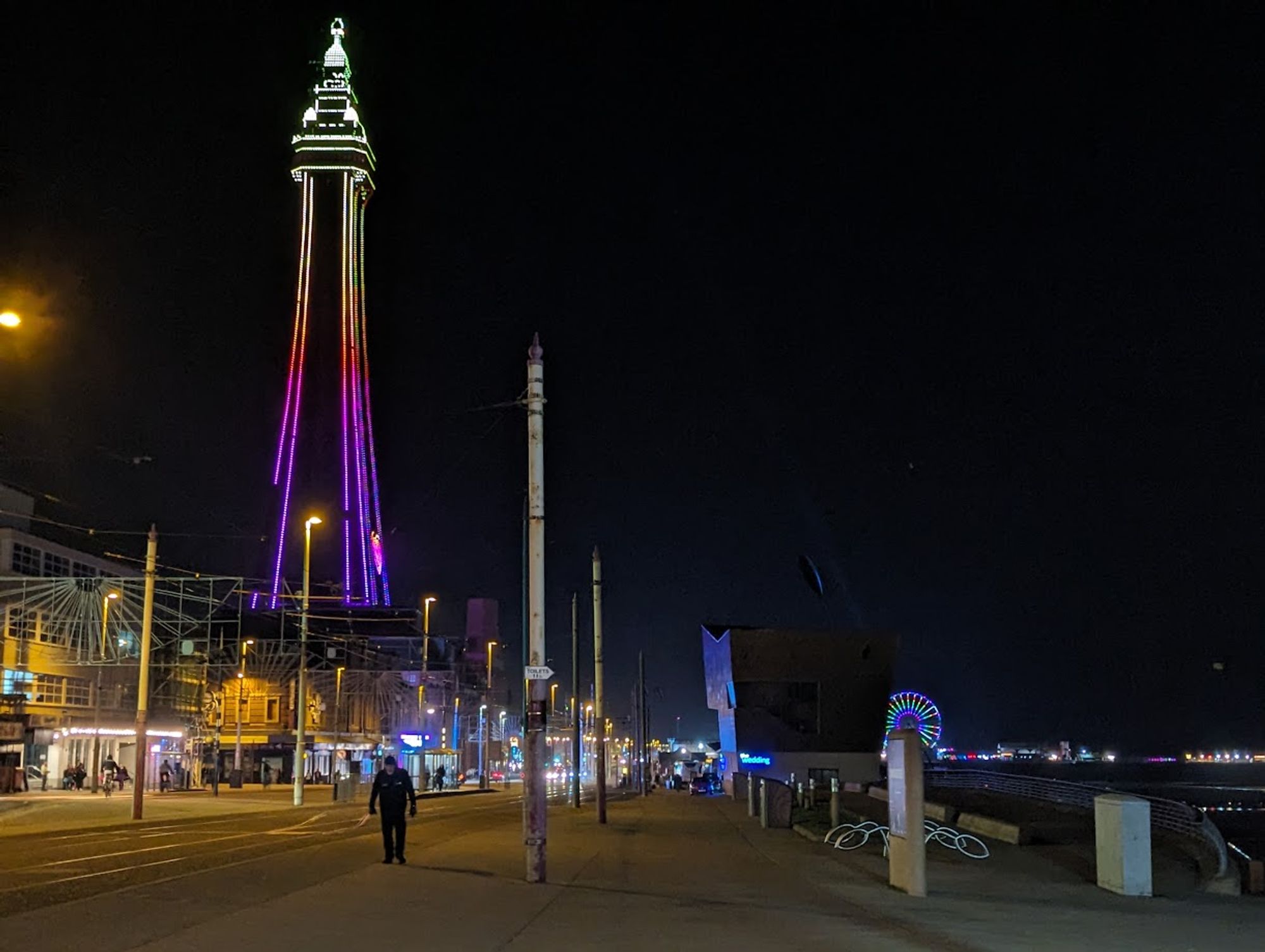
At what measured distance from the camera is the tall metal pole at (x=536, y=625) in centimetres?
1755

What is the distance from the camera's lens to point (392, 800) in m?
19.2

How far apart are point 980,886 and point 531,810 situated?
628 centimetres

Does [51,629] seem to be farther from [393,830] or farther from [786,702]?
[786,702]

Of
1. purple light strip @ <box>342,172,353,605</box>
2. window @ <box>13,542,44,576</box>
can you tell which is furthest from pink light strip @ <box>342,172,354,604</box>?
window @ <box>13,542,44,576</box>

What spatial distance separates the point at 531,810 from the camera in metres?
17.6

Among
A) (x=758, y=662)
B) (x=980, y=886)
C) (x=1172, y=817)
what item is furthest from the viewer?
(x=758, y=662)

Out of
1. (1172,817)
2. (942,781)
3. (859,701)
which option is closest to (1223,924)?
(1172,817)

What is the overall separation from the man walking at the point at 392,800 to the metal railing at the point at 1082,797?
1025cm

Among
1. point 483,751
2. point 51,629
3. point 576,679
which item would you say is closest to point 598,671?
point 576,679

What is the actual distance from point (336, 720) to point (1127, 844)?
64321mm

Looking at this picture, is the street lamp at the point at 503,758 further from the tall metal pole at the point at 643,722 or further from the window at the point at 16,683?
the window at the point at 16,683

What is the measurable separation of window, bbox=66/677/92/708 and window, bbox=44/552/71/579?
459cm

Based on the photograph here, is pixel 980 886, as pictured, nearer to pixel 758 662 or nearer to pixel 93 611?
pixel 93 611

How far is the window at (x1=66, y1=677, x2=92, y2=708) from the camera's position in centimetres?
5531
